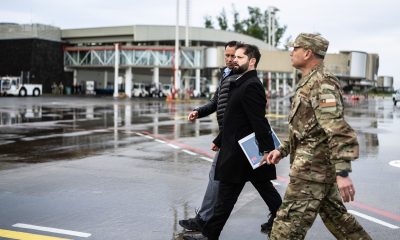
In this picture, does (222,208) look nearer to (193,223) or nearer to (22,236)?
(193,223)

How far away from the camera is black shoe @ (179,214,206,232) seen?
5.38 metres

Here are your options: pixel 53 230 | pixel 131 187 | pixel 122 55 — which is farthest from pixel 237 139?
pixel 122 55

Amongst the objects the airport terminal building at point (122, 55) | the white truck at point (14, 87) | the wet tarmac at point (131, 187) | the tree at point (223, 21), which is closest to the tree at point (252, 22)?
the tree at point (223, 21)

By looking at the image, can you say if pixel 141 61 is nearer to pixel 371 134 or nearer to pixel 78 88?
pixel 78 88

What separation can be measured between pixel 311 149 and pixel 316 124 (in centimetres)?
19

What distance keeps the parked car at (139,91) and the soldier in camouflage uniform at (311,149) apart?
197ft

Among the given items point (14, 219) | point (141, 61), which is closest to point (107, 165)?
point (14, 219)

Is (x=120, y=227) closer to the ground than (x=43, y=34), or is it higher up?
closer to the ground

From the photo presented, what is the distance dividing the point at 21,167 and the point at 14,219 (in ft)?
11.6

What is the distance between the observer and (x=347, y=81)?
238 ft

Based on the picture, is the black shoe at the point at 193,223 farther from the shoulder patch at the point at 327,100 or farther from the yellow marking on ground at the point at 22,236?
the shoulder patch at the point at 327,100

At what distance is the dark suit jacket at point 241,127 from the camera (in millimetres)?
4688

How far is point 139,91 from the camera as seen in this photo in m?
63.5

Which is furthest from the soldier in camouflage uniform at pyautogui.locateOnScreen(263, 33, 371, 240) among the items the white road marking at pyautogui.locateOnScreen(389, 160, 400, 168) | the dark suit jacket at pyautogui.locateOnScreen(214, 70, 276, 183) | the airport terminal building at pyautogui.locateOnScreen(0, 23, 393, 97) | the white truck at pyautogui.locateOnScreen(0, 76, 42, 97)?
the airport terminal building at pyautogui.locateOnScreen(0, 23, 393, 97)
